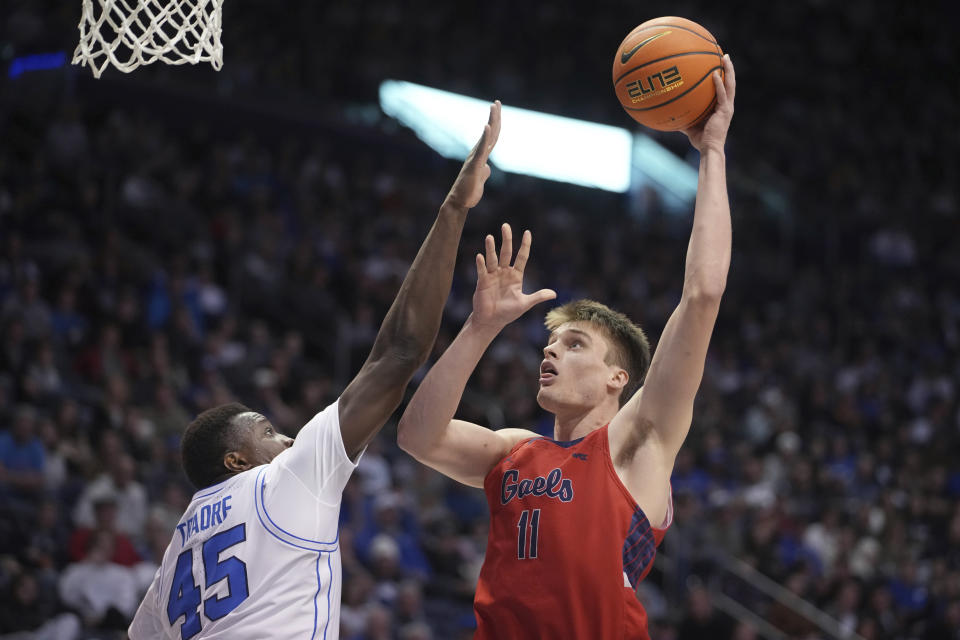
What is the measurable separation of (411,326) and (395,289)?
938 centimetres

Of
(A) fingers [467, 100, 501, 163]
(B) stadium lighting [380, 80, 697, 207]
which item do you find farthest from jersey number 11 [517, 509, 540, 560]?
(B) stadium lighting [380, 80, 697, 207]

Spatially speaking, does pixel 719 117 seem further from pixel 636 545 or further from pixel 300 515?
pixel 300 515

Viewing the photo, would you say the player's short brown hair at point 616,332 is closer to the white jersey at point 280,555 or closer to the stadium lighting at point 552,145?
the white jersey at point 280,555

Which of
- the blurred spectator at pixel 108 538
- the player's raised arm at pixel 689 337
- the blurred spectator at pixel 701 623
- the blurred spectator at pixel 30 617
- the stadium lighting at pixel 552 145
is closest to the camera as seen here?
the player's raised arm at pixel 689 337

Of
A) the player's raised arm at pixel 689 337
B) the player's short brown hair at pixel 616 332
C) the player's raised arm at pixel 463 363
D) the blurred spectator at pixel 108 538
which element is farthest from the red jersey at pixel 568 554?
the blurred spectator at pixel 108 538

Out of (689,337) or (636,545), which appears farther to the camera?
(636,545)

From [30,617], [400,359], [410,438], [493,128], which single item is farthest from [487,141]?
[30,617]

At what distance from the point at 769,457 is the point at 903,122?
10472 millimetres

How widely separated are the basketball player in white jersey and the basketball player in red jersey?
24 cm

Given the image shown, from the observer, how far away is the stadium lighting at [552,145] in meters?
16.6

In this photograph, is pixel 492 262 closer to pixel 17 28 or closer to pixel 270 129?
pixel 17 28

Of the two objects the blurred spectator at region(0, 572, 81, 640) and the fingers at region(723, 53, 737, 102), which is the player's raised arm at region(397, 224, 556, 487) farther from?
the blurred spectator at region(0, 572, 81, 640)

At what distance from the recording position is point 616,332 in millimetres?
3738

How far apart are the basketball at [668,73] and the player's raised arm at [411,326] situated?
57 cm
